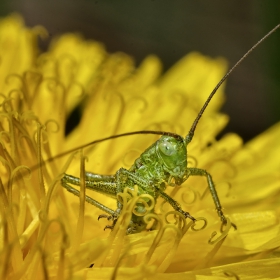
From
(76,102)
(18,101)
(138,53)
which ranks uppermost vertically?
(138,53)

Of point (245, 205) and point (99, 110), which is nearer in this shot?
point (245, 205)

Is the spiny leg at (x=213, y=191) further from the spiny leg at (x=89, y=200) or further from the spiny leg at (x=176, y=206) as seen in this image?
the spiny leg at (x=89, y=200)

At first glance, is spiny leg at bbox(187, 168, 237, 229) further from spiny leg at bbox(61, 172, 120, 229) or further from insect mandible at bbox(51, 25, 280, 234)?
spiny leg at bbox(61, 172, 120, 229)

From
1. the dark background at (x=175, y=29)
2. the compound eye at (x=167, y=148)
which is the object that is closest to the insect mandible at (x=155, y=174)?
the compound eye at (x=167, y=148)

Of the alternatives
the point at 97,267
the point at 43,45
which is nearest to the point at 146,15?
the point at 43,45

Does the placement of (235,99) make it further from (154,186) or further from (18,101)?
(154,186)

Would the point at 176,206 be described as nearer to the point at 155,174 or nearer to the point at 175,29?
the point at 155,174
